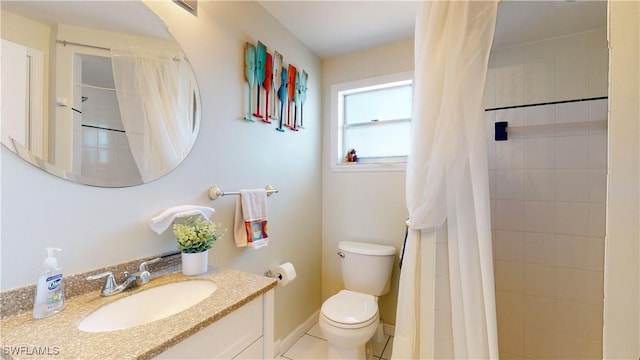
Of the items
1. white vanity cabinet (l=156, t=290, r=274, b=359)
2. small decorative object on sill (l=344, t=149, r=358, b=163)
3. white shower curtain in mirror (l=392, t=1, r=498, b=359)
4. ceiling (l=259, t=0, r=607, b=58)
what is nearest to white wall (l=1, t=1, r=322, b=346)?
ceiling (l=259, t=0, r=607, b=58)

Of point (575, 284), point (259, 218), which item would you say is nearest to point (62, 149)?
point (259, 218)

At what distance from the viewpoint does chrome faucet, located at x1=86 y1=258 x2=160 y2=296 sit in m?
0.95

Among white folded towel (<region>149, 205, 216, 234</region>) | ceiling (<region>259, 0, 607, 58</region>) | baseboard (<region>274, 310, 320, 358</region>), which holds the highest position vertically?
ceiling (<region>259, 0, 607, 58</region>)

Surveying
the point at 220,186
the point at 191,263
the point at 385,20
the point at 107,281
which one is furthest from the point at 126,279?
the point at 385,20

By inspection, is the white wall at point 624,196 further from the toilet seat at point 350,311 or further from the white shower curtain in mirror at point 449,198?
the toilet seat at point 350,311

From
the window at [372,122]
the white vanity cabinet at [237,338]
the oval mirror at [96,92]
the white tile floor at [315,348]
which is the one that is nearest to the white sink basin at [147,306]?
the white vanity cabinet at [237,338]

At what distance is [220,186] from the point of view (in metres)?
1.48

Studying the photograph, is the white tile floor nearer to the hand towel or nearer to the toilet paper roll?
the toilet paper roll

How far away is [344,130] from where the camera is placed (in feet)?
8.16

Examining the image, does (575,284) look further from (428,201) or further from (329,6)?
(329,6)

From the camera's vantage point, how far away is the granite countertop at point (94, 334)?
630 mm

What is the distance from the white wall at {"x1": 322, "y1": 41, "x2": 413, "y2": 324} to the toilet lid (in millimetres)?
420

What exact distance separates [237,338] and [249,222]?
0.71 metres

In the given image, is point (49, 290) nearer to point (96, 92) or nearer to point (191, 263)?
point (191, 263)
